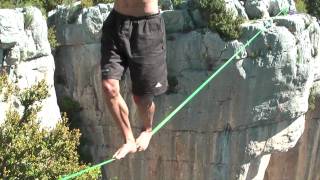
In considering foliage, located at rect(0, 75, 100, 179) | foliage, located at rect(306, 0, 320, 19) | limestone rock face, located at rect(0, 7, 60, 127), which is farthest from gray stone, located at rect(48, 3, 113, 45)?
foliage, located at rect(306, 0, 320, 19)

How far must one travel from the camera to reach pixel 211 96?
13.2 metres

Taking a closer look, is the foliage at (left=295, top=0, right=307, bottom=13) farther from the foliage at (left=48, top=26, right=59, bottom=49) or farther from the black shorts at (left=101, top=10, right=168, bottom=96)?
the black shorts at (left=101, top=10, right=168, bottom=96)

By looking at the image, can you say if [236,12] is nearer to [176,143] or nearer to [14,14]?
[176,143]

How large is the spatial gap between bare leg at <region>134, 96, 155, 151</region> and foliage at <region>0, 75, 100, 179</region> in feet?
15.0

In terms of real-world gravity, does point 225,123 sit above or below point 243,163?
above

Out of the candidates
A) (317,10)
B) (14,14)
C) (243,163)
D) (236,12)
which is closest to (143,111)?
(14,14)

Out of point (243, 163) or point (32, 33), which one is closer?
point (32, 33)

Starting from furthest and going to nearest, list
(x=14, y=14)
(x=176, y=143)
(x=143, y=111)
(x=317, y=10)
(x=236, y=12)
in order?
(x=317, y=10)
(x=176, y=143)
(x=236, y=12)
(x=14, y=14)
(x=143, y=111)

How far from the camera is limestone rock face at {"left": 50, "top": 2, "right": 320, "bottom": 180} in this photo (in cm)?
1295

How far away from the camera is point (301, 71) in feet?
44.2

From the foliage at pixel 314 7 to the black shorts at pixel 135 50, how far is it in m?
11.4

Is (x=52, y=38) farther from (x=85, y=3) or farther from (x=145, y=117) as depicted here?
(x=145, y=117)

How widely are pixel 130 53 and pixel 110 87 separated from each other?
319 millimetres

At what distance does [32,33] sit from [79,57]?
183 centimetres
